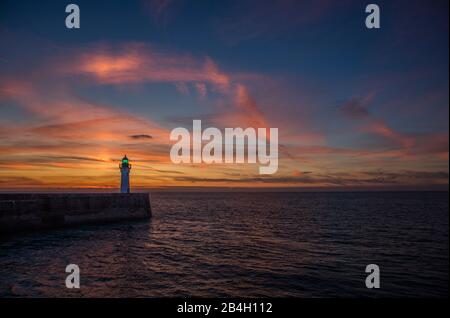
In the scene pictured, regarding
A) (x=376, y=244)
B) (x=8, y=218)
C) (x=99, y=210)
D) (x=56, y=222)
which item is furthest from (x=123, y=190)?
(x=376, y=244)

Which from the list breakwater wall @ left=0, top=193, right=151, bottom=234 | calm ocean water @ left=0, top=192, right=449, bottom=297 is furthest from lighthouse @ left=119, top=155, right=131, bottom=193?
calm ocean water @ left=0, top=192, right=449, bottom=297

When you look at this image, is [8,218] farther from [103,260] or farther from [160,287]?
[160,287]

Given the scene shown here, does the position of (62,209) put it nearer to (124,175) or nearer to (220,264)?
(124,175)

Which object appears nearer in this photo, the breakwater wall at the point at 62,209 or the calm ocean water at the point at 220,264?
the calm ocean water at the point at 220,264

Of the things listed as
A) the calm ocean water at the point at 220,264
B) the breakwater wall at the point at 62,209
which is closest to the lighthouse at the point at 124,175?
the breakwater wall at the point at 62,209

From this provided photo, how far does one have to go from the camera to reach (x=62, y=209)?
26000 millimetres

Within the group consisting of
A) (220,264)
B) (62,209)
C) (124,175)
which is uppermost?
(124,175)

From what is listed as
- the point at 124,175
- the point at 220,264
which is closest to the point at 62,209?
the point at 124,175

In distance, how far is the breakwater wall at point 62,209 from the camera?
22172mm

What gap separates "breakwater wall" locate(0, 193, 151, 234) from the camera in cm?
2217

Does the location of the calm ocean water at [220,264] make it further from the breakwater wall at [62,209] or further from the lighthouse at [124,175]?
the lighthouse at [124,175]
